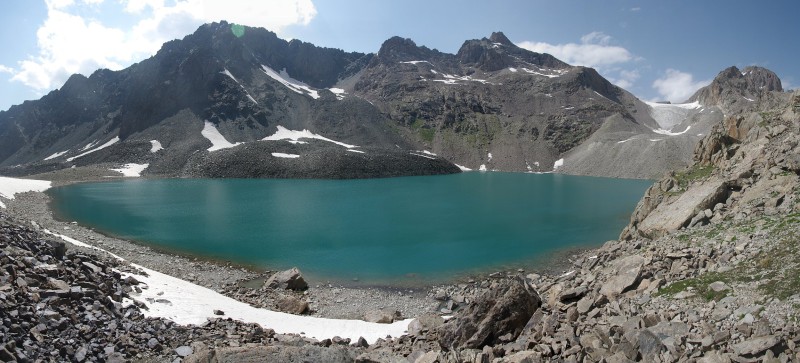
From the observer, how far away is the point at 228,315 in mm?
18516

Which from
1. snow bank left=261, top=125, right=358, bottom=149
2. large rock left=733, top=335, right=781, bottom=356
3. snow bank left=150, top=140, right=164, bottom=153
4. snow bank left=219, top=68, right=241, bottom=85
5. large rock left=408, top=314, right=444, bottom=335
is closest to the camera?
large rock left=733, top=335, right=781, bottom=356

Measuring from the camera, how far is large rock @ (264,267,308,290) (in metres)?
28.0

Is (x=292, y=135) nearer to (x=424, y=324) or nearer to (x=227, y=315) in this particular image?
(x=227, y=315)

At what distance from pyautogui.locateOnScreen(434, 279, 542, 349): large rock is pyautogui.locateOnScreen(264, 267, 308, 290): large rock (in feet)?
50.3

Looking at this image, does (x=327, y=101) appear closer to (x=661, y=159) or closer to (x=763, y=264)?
(x=661, y=159)

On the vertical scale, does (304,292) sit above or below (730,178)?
below

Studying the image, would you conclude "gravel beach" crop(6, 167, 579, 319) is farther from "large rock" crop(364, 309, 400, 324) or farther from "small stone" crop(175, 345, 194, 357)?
"small stone" crop(175, 345, 194, 357)

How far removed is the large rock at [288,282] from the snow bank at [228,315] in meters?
6.78

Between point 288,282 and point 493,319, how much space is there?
17224 millimetres

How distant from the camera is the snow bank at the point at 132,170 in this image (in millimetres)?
112875

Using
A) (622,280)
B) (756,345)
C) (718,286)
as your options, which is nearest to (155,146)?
(622,280)

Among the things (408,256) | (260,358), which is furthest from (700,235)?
(408,256)

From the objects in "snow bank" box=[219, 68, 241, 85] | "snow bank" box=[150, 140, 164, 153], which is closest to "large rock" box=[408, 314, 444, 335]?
"snow bank" box=[150, 140, 164, 153]

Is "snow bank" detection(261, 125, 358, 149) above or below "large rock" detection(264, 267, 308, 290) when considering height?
above
